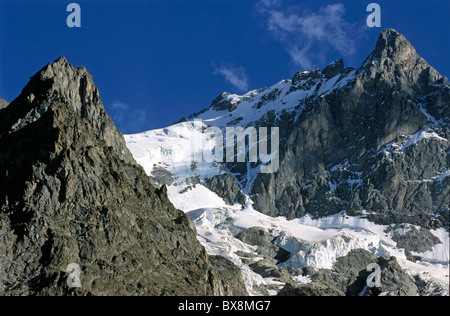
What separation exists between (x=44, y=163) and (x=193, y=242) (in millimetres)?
46995

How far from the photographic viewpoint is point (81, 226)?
537 ft

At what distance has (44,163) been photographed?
568 ft

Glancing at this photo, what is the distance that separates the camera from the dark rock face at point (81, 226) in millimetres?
150750

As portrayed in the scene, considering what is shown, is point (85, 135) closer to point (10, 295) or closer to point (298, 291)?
point (10, 295)

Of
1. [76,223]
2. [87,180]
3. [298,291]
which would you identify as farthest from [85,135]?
[298,291]

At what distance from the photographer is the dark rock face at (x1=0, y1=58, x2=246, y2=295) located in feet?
495
